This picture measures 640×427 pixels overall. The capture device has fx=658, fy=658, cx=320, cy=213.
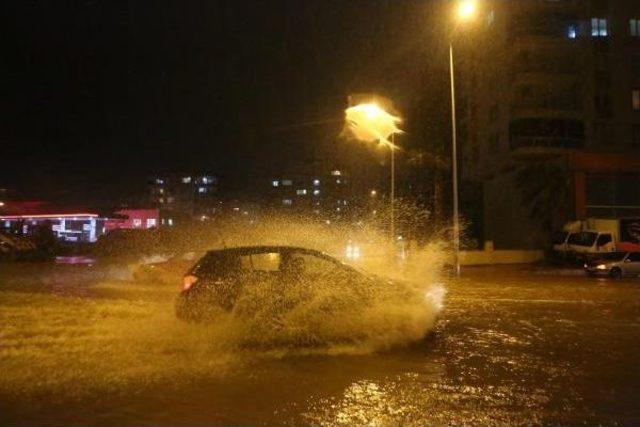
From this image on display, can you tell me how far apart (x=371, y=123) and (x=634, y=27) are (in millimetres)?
27337

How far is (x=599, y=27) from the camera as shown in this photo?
48250 millimetres

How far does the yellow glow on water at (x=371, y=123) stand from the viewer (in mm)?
30359

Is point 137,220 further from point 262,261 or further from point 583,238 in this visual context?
point 262,261

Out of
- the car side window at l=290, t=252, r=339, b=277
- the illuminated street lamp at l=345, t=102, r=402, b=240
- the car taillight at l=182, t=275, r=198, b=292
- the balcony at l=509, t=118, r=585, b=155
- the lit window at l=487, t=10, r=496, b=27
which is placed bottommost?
the car taillight at l=182, t=275, r=198, b=292

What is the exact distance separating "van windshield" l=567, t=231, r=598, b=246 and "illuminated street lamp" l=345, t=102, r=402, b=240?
8.77 m

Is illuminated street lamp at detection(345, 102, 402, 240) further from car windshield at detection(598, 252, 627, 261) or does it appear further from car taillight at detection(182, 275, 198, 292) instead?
car taillight at detection(182, 275, 198, 292)

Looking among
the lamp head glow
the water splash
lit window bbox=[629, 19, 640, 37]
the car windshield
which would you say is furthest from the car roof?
lit window bbox=[629, 19, 640, 37]

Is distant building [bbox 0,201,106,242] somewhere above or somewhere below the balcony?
below

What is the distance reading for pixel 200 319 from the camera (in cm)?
977

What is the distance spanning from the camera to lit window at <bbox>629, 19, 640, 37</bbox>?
1897 inches

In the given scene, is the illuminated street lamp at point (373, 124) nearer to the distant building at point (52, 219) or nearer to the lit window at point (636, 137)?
the lit window at point (636, 137)

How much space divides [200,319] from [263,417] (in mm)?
3848

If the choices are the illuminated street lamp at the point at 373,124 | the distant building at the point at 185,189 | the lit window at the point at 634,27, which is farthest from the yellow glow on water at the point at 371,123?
the distant building at the point at 185,189

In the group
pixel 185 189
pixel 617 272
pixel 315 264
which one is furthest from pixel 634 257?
pixel 185 189
